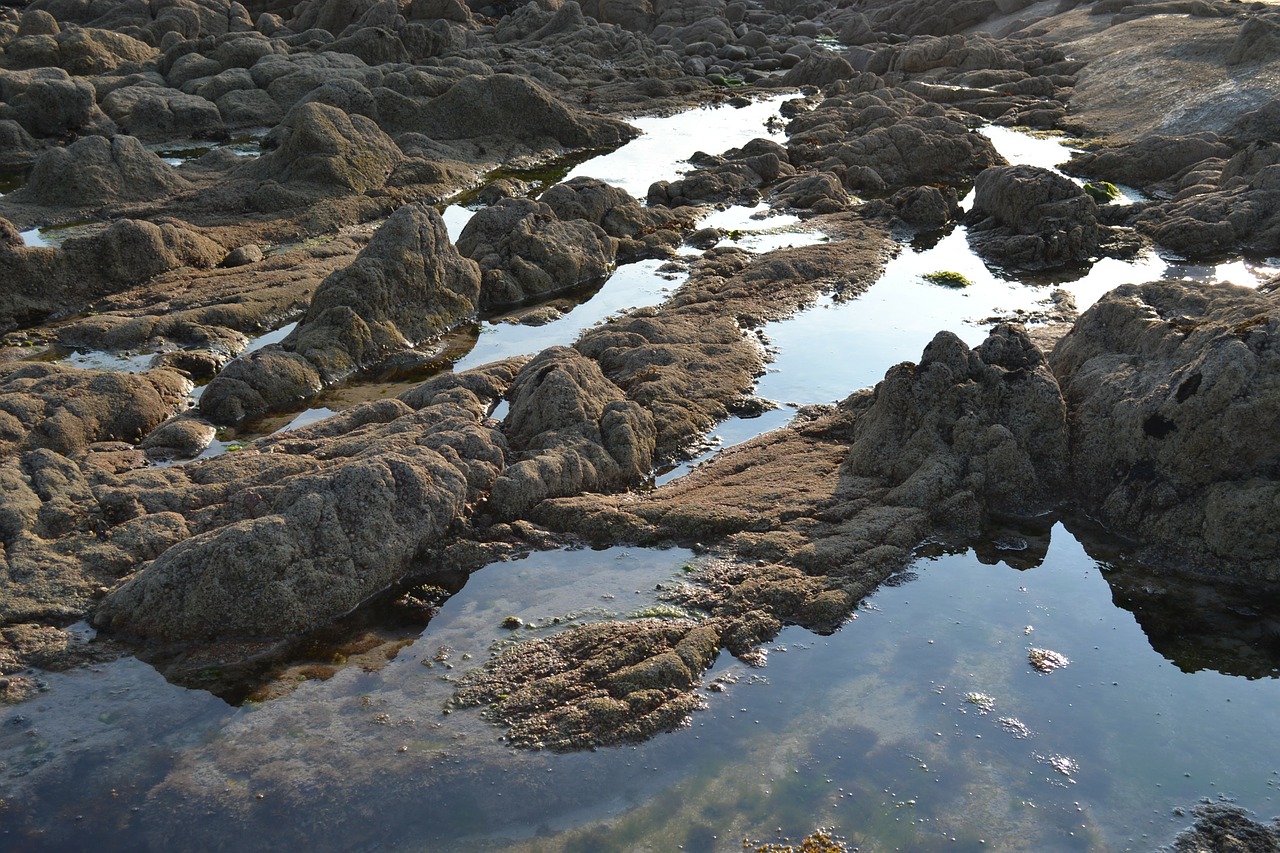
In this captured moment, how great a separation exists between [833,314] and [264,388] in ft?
34.3

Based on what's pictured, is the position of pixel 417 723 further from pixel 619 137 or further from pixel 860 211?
pixel 619 137

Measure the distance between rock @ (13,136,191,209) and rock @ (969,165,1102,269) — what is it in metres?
19.6

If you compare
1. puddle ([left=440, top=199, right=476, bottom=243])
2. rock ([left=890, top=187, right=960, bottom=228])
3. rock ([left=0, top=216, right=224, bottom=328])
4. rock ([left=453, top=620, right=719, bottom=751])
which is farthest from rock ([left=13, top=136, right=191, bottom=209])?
rock ([left=453, top=620, right=719, bottom=751])

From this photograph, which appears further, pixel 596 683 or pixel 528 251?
pixel 528 251

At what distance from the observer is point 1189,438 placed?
37.7ft

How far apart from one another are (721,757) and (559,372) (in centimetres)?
623

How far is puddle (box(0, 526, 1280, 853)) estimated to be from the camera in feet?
26.0

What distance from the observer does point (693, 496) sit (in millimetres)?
12438

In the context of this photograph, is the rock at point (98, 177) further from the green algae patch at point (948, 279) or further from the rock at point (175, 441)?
the green algae patch at point (948, 279)

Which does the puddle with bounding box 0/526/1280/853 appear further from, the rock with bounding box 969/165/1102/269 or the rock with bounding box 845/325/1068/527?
the rock with bounding box 969/165/1102/269

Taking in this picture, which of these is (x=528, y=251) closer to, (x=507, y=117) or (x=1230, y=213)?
(x=507, y=117)

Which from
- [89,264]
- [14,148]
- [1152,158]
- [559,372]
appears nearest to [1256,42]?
[1152,158]

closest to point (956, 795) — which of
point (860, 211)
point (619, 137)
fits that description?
point (860, 211)

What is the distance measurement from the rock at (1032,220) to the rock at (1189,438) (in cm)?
903
